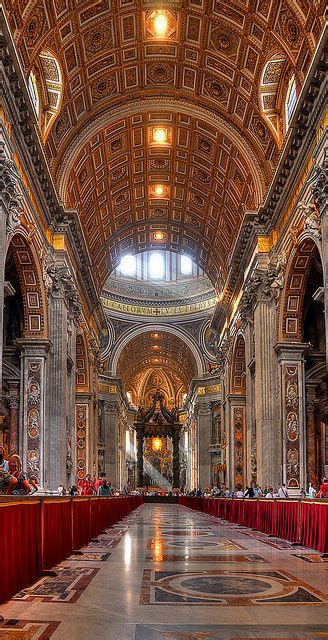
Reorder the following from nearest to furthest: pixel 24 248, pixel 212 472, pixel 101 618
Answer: pixel 101 618 → pixel 24 248 → pixel 212 472

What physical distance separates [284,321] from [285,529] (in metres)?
8.96

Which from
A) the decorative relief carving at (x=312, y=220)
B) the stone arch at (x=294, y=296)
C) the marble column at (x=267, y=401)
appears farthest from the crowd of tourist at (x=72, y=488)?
the decorative relief carving at (x=312, y=220)

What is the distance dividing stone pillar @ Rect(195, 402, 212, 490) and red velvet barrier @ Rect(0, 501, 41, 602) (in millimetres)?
39416

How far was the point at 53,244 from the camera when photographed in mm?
21062

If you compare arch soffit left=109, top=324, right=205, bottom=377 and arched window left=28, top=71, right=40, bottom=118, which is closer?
arched window left=28, top=71, right=40, bottom=118

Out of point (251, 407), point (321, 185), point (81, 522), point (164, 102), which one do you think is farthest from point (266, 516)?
point (164, 102)

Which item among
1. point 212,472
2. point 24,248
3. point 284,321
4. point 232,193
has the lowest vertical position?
point 212,472

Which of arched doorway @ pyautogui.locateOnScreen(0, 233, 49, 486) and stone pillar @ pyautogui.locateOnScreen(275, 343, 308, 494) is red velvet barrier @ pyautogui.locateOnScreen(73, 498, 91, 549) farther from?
stone pillar @ pyautogui.locateOnScreen(275, 343, 308, 494)

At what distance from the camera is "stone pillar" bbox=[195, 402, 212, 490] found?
45.3 metres

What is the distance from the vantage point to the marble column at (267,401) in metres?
19.4

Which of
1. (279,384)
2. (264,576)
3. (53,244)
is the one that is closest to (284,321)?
(279,384)

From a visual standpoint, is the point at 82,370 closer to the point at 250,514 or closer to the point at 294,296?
the point at 294,296

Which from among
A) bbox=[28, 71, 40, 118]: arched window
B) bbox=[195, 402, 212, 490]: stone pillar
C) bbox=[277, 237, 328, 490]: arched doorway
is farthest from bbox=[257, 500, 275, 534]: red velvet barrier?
bbox=[195, 402, 212, 490]: stone pillar

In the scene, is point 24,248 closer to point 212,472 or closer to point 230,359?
point 230,359
